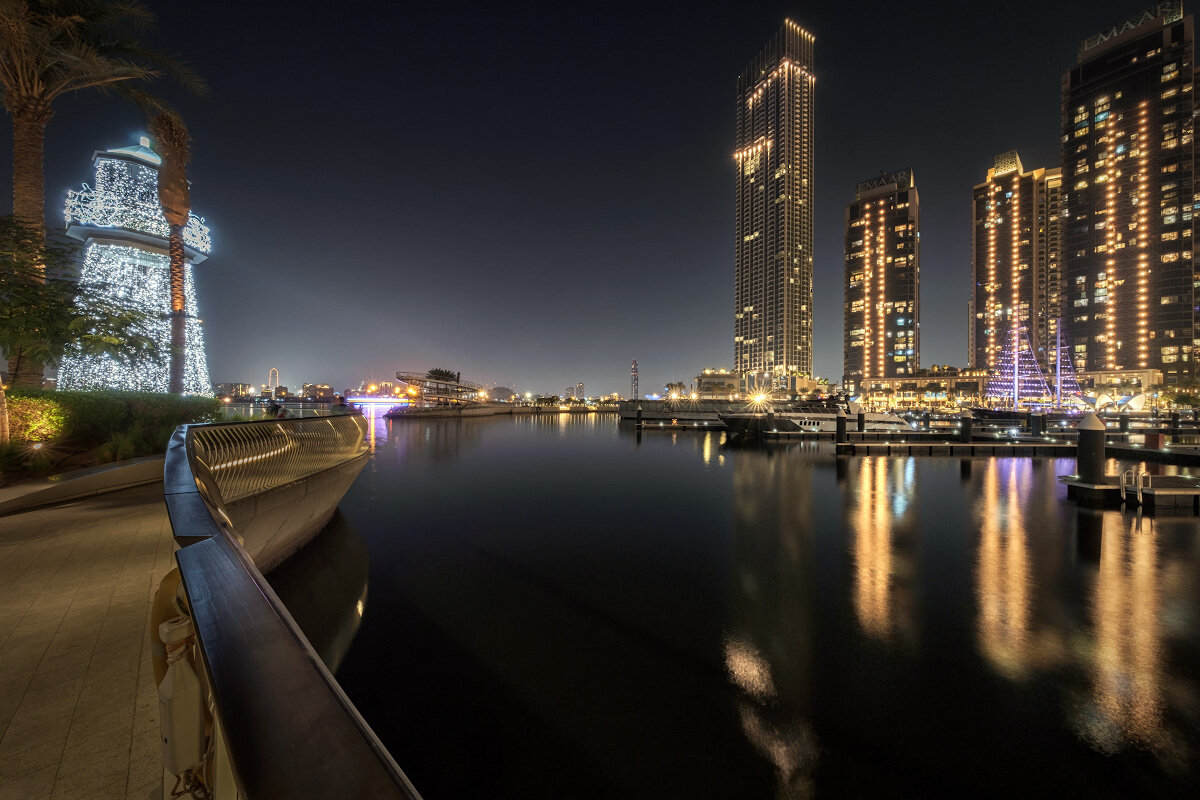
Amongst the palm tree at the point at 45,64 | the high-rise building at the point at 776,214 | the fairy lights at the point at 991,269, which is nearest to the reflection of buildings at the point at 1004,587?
the palm tree at the point at 45,64

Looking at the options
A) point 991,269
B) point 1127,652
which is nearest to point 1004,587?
point 1127,652

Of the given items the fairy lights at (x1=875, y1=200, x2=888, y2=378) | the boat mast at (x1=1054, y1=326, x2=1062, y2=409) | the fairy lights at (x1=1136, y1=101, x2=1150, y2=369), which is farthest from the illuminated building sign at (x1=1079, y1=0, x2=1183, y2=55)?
the boat mast at (x1=1054, y1=326, x2=1062, y2=409)

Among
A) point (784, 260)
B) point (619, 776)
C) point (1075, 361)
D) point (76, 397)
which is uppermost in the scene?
point (784, 260)

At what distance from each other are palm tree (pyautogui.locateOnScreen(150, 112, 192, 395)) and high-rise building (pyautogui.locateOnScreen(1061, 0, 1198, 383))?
495 feet

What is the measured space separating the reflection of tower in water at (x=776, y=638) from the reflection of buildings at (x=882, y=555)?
0.95m

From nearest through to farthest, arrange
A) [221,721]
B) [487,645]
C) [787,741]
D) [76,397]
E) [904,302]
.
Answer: [221,721] → [787,741] → [487,645] → [76,397] → [904,302]

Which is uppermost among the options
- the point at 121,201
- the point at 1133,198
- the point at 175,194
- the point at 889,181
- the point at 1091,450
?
the point at 889,181

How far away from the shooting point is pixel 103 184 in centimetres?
2622

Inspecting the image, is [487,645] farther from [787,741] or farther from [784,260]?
[784,260]

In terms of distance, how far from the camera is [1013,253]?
15400 centimetres

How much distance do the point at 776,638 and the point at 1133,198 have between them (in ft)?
505

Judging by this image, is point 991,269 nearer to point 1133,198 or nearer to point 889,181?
point 889,181

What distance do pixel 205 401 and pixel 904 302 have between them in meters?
189

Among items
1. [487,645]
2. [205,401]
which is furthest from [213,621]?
[205,401]
